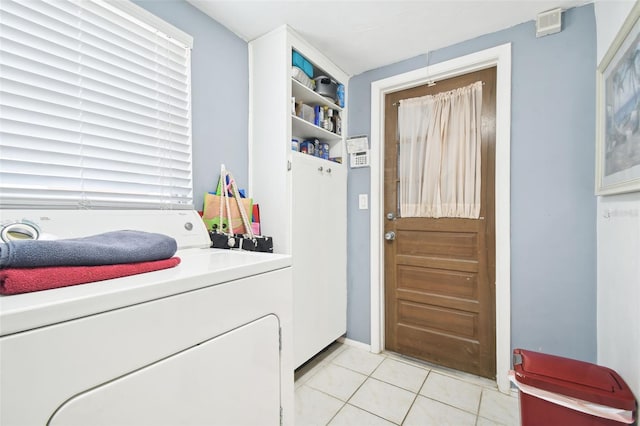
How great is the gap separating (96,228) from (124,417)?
764 millimetres

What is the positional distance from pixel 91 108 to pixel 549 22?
2497 millimetres

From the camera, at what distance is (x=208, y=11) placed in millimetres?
1595

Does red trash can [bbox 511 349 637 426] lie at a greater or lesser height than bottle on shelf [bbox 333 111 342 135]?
lesser

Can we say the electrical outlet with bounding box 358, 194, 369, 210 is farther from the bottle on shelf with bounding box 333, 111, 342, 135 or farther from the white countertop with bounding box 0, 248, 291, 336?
the white countertop with bounding box 0, 248, 291, 336

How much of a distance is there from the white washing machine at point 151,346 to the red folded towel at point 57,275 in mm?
22

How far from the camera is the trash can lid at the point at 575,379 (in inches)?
37.9

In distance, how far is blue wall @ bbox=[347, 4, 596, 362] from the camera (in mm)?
1530

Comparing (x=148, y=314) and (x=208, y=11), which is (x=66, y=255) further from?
(x=208, y=11)

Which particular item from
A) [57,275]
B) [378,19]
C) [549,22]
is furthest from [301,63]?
[57,275]

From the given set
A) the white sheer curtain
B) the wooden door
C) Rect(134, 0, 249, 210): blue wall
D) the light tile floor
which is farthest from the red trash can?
Rect(134, 0, 249, 210): blue wall

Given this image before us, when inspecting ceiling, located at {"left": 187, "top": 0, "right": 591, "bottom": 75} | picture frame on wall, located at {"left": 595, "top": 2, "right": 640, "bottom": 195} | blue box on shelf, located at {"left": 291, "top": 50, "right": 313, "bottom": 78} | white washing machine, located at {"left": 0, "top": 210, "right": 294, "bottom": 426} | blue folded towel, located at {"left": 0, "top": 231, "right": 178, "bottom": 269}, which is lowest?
white washing machine, located at {"left": 0, "top": 210, "right": 294, "bottom": 426}

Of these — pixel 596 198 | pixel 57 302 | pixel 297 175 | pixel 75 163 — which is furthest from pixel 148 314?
pixel 596 198

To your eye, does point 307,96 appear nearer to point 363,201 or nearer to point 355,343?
point 363,201

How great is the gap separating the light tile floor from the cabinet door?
0.68 ft
